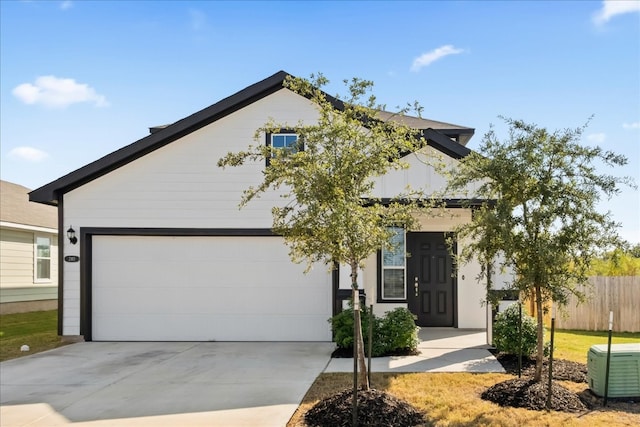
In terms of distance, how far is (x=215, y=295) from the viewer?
11.6 meters

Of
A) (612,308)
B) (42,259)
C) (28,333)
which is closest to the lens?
(612,308)

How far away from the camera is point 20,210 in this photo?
19609 mm

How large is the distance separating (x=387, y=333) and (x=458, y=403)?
3059 mm

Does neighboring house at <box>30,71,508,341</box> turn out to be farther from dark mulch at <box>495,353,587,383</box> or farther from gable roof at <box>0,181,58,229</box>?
gable roof at <box>0,181,58,229</box>

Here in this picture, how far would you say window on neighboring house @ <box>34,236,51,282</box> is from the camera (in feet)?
65.6

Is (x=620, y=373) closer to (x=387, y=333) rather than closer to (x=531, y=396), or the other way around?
(x=531, y=396)

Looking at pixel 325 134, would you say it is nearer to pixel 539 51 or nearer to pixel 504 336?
pixel 504 336

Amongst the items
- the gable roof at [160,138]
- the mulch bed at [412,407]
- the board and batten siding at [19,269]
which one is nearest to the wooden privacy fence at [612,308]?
the gable roof at [160,138]

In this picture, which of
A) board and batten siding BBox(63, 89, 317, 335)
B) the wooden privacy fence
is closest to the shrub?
board and batten siding BBox(63, 89, 317, 335)

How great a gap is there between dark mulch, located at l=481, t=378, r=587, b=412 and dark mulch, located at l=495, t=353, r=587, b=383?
2.51 ft

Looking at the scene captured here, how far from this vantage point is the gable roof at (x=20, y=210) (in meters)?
18.5

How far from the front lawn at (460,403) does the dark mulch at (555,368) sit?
237mm

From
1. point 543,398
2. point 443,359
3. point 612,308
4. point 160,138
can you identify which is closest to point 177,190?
point 160,138

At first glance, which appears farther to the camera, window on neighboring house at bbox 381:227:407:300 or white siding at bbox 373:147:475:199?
window on neighboring house at bbox 381:227:407:300
